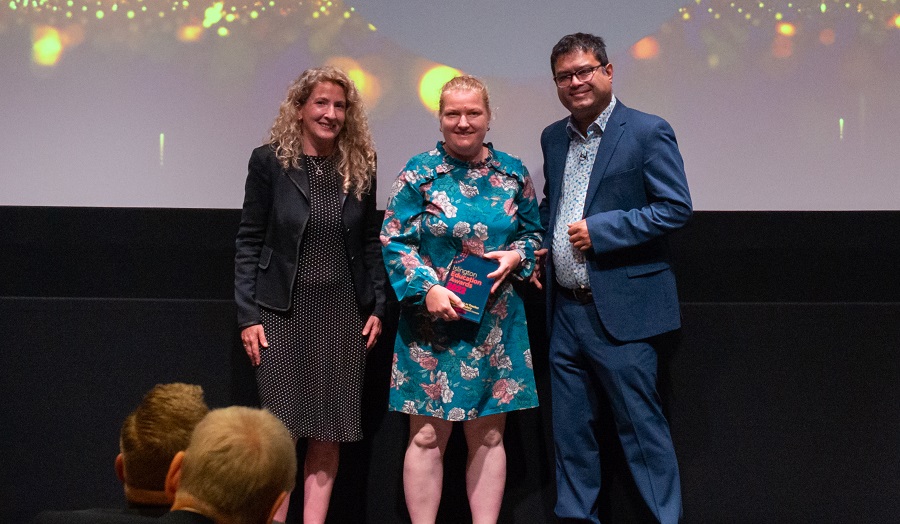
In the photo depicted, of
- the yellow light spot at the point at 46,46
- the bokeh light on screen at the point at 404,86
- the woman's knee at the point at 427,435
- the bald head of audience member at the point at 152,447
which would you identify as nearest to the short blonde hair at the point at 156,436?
the bald head of audience member at the point at 152,447

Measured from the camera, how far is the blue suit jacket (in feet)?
8.46

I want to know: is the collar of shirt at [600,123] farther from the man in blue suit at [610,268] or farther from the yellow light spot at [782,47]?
the yellow light spot at [782,47]

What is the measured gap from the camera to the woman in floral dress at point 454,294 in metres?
2.66

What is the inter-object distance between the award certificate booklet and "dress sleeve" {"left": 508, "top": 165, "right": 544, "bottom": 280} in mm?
116

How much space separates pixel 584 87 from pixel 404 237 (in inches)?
26.8

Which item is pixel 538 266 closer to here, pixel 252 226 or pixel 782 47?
pixel 252 226

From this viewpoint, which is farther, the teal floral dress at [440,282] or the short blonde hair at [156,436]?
the teal floral dress at [440,282]

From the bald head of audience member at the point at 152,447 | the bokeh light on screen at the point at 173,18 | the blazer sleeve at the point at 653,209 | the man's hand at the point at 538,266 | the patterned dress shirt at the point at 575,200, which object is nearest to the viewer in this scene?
the bald head of audience member at the point at 152,447

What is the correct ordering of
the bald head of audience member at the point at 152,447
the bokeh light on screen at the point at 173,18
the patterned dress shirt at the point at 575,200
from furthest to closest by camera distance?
1. the bokeh light on screen at the point at 173,18
2. the patterned dress shirt at the point at 575,200
3. the bald head of audience member at the point at 152,447

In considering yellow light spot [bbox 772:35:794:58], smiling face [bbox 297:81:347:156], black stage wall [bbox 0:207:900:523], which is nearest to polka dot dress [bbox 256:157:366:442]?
smiling face [bbox 297:81:347:156]

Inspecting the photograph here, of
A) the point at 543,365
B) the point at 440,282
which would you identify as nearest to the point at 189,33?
the point at 440,282

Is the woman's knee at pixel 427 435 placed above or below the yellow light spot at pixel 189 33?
below

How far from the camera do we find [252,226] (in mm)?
2770

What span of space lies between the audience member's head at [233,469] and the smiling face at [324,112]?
4.96 feet
